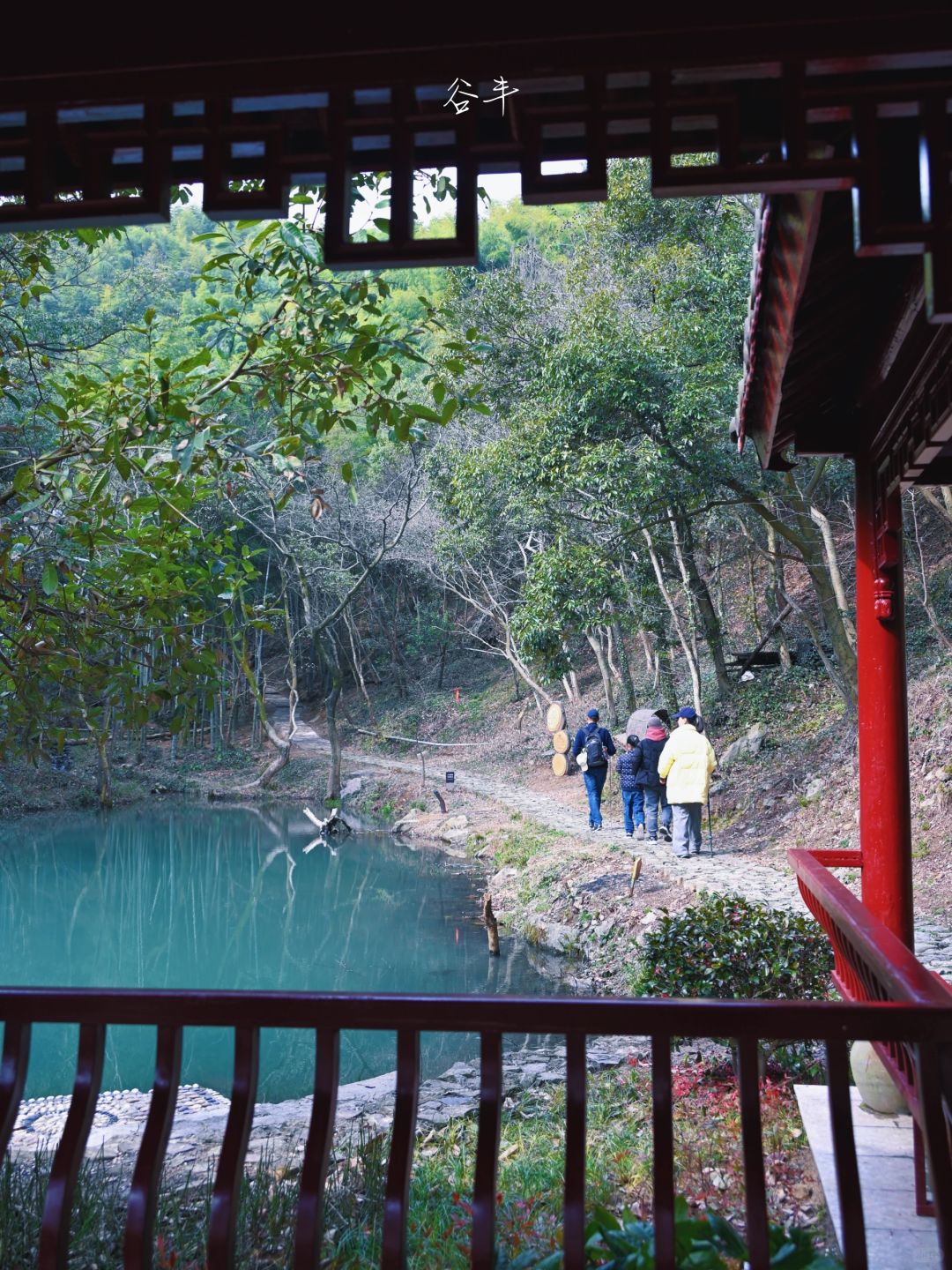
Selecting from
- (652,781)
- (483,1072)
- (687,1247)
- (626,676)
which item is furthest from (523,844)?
(687,1247)

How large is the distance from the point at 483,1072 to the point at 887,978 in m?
1.04

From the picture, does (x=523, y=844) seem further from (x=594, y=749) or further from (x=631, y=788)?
(x=631, y=788)

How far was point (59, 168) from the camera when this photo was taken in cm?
213

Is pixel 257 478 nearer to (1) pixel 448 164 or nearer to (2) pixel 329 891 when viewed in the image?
(1) pixel 448 164

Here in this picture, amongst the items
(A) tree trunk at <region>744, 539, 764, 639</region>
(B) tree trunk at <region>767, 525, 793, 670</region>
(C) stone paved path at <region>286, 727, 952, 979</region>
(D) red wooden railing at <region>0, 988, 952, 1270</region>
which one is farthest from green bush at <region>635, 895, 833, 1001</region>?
(A) tree trunk at <region>744, 539, 764, 639</region>

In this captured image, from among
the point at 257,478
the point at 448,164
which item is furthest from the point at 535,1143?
the point at 448,164

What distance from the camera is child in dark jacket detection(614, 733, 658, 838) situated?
13109 millimetres

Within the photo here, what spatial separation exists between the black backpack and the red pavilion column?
31.4 ft

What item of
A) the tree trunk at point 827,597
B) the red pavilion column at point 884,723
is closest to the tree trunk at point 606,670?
the tree trunk at point 827,597

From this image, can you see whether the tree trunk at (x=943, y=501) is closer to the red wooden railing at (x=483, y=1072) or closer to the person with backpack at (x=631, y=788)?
the person with backpack at (x=631, y=788)

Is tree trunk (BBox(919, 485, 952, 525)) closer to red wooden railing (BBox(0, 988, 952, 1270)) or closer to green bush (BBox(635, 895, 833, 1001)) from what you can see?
green bush (BBox(635, 895, 833, 1001))

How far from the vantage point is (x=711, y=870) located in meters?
11.3

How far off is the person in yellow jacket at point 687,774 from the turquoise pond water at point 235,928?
223 cm

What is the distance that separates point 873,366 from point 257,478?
248 cm
